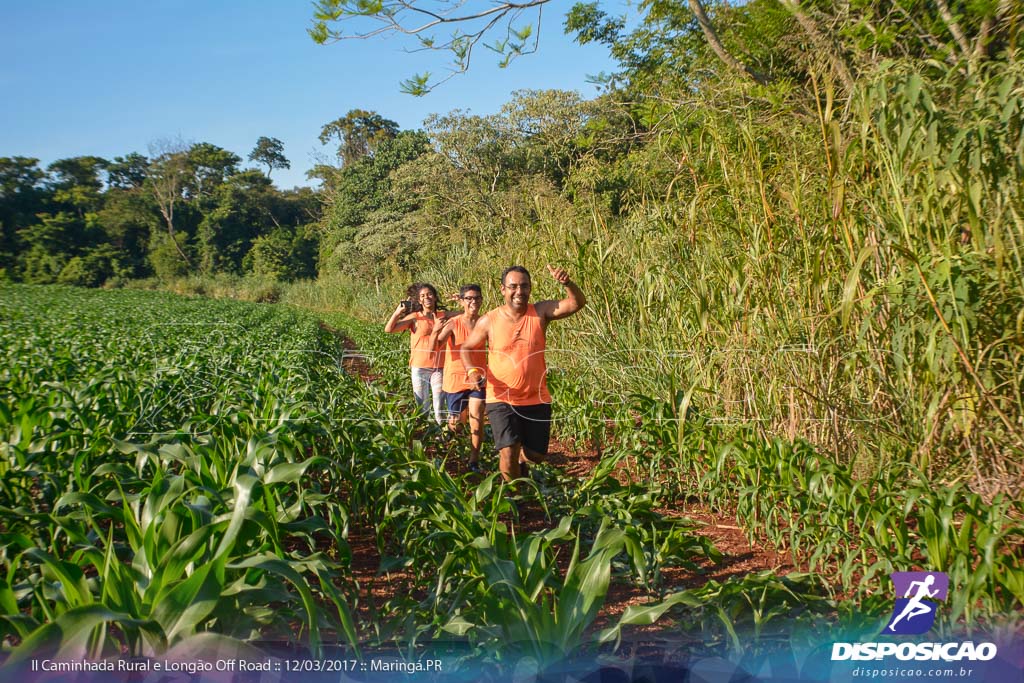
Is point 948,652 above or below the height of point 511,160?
below

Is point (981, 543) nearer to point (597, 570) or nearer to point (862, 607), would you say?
point (862, 607)

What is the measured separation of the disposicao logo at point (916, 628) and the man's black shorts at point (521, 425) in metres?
2.56

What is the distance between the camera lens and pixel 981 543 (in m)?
2.87

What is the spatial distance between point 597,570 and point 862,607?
1.16m

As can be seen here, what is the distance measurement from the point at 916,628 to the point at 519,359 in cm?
289

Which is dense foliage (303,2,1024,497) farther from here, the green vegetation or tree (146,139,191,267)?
tree (146,139,191,267)

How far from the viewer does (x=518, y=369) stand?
494cm

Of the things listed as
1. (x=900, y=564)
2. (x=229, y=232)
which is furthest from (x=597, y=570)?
(x=229, y=232)

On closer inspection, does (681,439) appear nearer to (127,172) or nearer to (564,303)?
(564,303)

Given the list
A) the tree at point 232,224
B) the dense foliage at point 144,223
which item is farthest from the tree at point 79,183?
the tree at point 232,224

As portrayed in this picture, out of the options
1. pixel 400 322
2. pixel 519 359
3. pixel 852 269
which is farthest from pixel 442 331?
pixel 852 269

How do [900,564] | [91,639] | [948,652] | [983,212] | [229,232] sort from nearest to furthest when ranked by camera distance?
[91,639]
[948,652]
[900,564]
[983,212]
[229,232]

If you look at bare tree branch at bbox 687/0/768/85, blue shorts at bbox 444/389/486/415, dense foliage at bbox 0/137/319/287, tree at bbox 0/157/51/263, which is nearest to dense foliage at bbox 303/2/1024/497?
bare tree branch at bbox 687/0/768/85

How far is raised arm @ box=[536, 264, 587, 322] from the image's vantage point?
4875 millimetres
